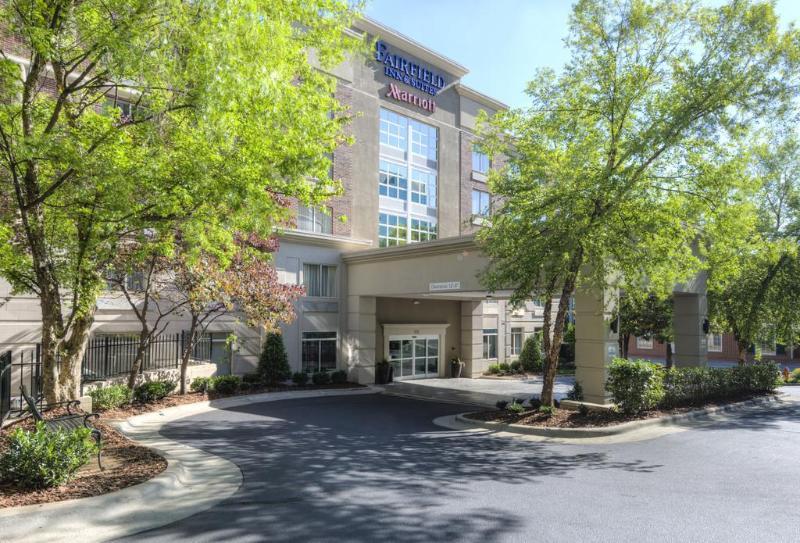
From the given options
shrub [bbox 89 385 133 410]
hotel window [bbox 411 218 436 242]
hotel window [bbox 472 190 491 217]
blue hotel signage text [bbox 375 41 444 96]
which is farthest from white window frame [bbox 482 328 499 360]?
shrub [bbox 89 385 133 410]

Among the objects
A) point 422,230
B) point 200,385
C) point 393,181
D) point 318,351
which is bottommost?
point 200,385

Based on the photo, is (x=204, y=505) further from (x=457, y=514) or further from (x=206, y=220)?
(x=206, y=220)

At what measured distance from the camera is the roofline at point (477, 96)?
109 feet

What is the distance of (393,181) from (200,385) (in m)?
14.7

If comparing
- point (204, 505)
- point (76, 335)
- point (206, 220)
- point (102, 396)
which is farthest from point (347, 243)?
point (204, 505)

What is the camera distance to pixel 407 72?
3042 cm

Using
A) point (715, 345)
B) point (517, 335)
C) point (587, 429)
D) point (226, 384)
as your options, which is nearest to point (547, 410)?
point (587, 429)

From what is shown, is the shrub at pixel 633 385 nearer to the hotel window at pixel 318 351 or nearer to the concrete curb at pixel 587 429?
the concrete curb at pixel 587 429

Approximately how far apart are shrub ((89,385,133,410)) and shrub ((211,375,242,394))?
12.1 feet

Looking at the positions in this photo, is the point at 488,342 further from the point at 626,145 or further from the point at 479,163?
the point at 626,145

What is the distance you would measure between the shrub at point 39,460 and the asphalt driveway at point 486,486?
5.89 ft

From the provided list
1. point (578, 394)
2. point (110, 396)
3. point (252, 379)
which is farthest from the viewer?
point (252, 379)

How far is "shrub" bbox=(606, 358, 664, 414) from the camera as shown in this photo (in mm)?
15148

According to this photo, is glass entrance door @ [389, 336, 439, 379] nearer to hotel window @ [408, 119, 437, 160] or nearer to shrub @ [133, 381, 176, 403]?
hotel window @ [408, 119, 437, 160]
